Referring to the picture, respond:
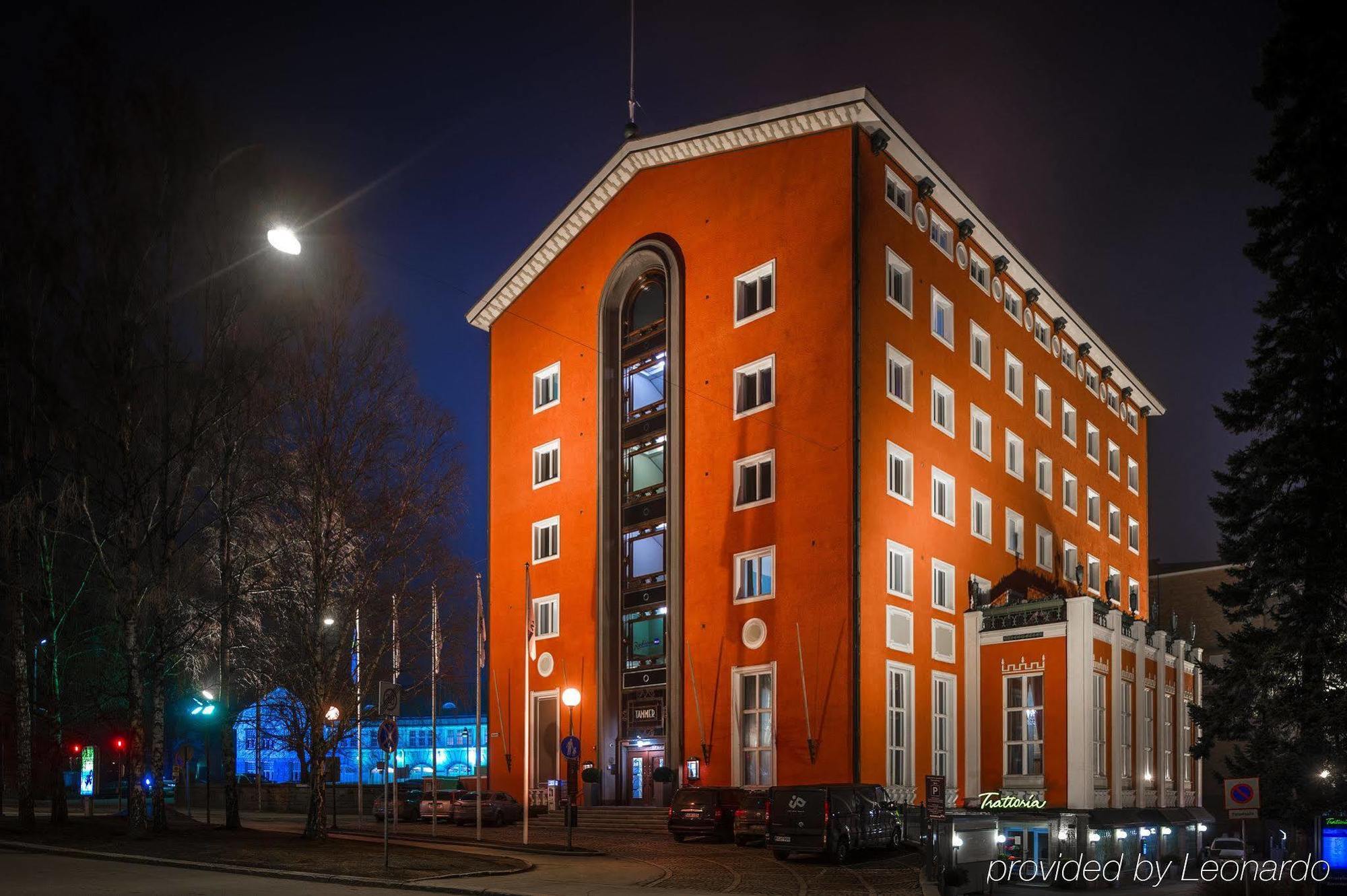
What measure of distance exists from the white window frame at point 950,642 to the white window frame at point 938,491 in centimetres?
380

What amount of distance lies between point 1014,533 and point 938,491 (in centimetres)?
805

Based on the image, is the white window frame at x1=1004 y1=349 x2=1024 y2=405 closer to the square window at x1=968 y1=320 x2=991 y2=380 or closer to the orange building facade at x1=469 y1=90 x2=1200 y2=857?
the orange building facade at x1=469 y1=90 x2=1200 y2=857

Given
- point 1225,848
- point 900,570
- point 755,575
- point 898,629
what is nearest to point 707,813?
point 755,575

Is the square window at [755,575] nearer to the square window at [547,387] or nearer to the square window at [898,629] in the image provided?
the square window at [898,629]

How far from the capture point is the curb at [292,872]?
2256 centimetres

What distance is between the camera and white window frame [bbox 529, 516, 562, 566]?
165 feet

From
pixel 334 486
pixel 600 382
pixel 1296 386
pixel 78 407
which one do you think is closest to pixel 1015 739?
pixel 1296 386

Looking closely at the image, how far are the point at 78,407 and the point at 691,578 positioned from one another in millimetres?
20459

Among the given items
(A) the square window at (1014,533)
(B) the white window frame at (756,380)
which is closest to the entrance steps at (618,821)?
(B) the white window frame at (756,380)

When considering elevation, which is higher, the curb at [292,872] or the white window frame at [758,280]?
the white window frame at [758,280]

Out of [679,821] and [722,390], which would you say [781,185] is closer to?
[722,390]

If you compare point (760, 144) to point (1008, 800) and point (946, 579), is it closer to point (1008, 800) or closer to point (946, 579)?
point (946, 579)

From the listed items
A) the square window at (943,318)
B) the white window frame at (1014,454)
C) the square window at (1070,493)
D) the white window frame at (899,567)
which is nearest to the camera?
the white window frame at (899,567)

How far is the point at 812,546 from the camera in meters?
40.0
